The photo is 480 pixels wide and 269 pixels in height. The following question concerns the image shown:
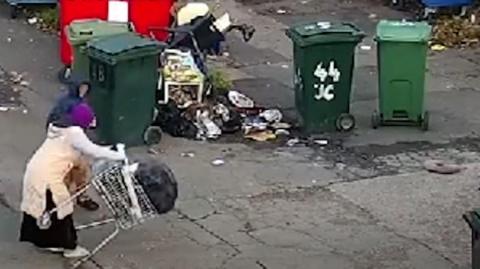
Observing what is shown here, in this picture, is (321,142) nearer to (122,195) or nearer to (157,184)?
(157,184)

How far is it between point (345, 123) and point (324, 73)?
0.55 m

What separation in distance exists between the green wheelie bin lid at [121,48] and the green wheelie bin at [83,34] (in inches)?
25.8

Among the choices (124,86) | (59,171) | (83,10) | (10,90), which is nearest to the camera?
(59,171)

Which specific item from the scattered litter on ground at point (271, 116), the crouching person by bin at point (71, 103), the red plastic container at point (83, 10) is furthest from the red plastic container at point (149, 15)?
the crouching person by bin at point (71, 103)

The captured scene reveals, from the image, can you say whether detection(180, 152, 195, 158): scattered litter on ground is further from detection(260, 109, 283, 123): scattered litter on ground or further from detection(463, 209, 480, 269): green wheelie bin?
detection(463, 209, 480, 269): green wheelie bin

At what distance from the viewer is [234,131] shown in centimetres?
1197

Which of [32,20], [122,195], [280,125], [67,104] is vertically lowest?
[280,125]

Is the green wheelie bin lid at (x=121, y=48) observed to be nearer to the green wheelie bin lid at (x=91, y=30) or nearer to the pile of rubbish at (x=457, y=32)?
the green wheelie bin lid at (x=91, y=30)

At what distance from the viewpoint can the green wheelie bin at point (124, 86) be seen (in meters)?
11.2

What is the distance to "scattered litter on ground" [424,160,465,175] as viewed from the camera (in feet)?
35.7

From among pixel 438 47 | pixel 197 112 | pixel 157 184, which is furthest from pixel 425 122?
pixel 157 184

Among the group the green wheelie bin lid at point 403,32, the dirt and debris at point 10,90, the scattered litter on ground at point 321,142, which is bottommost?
the scattered litter on ground at point 321,142

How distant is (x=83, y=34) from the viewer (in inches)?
481

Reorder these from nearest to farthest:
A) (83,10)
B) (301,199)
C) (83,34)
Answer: (301,199) < (83,34) < (83,10)
